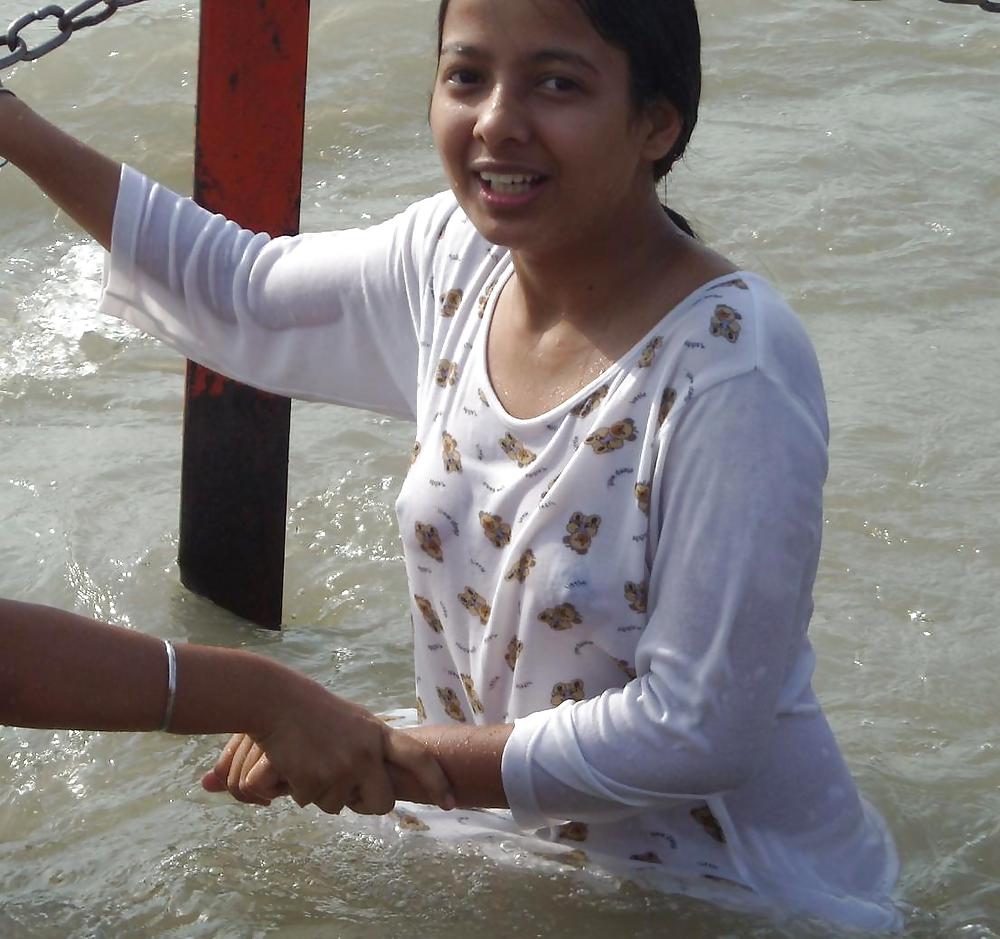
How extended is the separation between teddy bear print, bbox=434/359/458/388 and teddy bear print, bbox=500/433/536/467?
0.56 ft

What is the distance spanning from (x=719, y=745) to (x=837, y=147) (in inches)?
179

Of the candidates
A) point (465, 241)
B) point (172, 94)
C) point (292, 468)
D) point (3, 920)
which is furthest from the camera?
point (172, 94)

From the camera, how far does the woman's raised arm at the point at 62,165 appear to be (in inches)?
106

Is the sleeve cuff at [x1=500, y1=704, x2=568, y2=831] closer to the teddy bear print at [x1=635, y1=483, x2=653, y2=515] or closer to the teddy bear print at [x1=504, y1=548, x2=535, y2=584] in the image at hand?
the teddy bear print at [x1=504, y1=548, x2=535, y2=584]

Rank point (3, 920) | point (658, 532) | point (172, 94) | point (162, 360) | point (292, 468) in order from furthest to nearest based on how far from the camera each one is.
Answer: point (172, 94), point (162, 360), point (292, 468), point (3, 920), point (658, 532)

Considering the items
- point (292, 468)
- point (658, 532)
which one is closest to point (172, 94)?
point (292, 468)

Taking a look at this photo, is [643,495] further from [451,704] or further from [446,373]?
[451,704]

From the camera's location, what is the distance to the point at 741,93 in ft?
23.3

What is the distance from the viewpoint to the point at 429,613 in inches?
101

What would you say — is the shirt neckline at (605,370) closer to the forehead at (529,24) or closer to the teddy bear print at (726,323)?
the teddy bear print at (726,323)

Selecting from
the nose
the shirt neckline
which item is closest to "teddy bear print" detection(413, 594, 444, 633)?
the shirt neckline

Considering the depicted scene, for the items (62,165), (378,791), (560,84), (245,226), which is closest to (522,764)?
(378,791)

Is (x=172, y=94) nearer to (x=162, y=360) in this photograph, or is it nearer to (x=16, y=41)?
(x=162, y=360)

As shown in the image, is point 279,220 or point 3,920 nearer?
point 3,920
